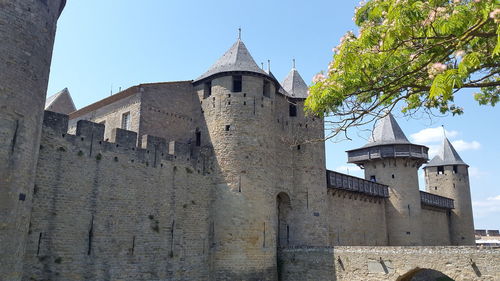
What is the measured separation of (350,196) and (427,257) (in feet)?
33.3

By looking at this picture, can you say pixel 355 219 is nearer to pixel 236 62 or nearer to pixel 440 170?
pixel 236 62

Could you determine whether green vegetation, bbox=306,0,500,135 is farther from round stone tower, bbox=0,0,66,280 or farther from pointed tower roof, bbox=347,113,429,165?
pointed tower roof, bbox=347,113,429,165

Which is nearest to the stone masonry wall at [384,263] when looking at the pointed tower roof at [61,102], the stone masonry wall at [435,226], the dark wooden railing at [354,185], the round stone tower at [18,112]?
the dark wooden railing at [354,185]

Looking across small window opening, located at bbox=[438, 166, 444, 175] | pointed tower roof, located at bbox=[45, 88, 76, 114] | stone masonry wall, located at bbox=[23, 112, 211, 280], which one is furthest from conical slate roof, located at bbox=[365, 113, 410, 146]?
pointed tower roof, located at bbox=[45, 88, 76, 114]

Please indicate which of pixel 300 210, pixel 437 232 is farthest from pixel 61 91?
pixel 437 232

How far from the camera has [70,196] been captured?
1315 cm

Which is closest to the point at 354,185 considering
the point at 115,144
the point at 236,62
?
the point at 236,62

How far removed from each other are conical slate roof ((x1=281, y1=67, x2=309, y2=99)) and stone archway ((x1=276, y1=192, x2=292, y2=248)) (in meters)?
5.25

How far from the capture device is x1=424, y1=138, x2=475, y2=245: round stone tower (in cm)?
3644

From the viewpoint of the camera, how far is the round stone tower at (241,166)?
16984 mm

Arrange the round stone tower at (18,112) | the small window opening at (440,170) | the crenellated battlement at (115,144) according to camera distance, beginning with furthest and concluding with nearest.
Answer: the small window opening at (440,170) < the crenellated battlement at (115,144) < the round stone tower at (18,112)

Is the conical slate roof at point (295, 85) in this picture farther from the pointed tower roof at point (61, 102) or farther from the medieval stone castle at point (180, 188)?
the pointed tower roof at point (61, 102)

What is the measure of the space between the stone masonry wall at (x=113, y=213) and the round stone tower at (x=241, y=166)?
814mm

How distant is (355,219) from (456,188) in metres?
15.9
